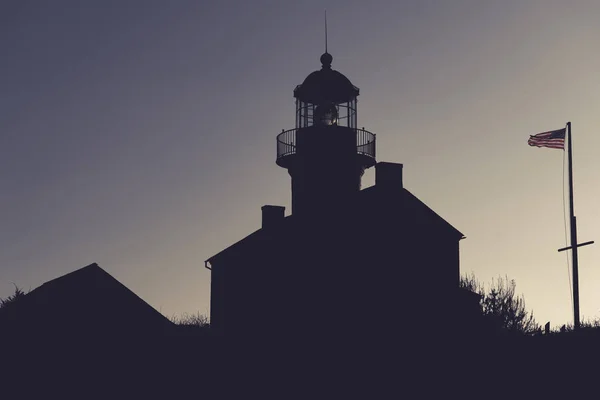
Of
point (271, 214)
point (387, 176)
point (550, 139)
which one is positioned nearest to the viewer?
point (550, 139)

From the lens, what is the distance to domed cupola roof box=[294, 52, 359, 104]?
125ft

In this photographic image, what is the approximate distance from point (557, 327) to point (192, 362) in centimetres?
3057

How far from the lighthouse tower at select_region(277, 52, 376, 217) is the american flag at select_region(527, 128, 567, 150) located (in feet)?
26.1

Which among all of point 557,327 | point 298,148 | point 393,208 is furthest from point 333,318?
point 557,327

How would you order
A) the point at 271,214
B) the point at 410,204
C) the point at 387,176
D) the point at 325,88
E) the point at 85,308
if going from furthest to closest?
the point at 325,88 < the point at 271,214 < the point at 410,204 < the point at 387,176 < the point at 85,308

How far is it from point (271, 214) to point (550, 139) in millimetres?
11503

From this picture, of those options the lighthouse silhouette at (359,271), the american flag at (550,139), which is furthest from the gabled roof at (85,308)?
the american flag at (550,139)

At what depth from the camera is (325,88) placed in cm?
3819

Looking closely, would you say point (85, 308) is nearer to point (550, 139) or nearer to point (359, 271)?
point (359, 271)

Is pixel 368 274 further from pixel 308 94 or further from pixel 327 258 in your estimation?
pixel 308 94

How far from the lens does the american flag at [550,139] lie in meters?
30.6

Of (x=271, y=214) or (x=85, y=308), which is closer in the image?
(x=85, y=308)

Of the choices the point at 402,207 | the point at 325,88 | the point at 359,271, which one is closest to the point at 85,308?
the point at 359,271

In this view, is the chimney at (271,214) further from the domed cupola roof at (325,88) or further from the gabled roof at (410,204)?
the gabled roof at (410,204)
